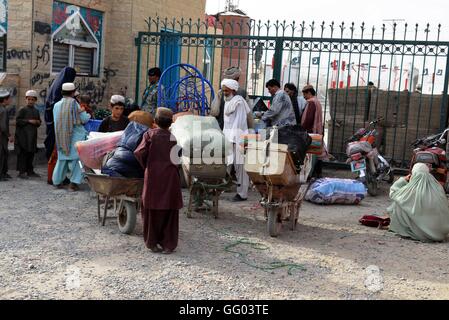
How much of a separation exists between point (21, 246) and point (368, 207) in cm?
511

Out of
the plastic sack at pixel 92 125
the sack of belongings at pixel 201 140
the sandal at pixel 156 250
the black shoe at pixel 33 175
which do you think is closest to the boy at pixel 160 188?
the sandal at pixel 156 250

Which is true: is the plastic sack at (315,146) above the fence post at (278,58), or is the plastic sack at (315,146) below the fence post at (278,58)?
below

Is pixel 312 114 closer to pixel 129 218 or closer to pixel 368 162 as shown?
pixel 368 162

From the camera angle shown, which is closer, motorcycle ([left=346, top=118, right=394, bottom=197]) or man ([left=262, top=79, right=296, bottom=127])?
man ([left=262, top=79, right=296, bottom=127])

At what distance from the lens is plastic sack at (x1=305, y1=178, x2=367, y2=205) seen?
8617 millimetres

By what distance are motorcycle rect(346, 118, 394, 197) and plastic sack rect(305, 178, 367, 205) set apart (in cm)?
64

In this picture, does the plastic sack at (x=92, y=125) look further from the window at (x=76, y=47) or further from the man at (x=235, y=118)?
the window at (x=76, y=47)

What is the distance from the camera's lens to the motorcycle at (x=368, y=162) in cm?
934

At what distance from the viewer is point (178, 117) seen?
733 centimetres

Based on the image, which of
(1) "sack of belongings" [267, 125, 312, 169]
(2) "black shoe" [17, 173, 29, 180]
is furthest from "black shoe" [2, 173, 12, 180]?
(1) "sack of belongings" [267, 125, 312, 169]

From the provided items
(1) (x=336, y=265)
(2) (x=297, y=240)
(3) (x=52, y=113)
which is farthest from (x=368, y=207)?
(3) (x=52, y=113)

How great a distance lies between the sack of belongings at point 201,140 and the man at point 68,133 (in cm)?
201

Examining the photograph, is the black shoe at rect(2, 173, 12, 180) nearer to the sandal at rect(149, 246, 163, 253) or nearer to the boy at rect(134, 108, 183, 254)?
the boy at rect(134, 108, 183, 254)

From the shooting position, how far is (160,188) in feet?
18.4
